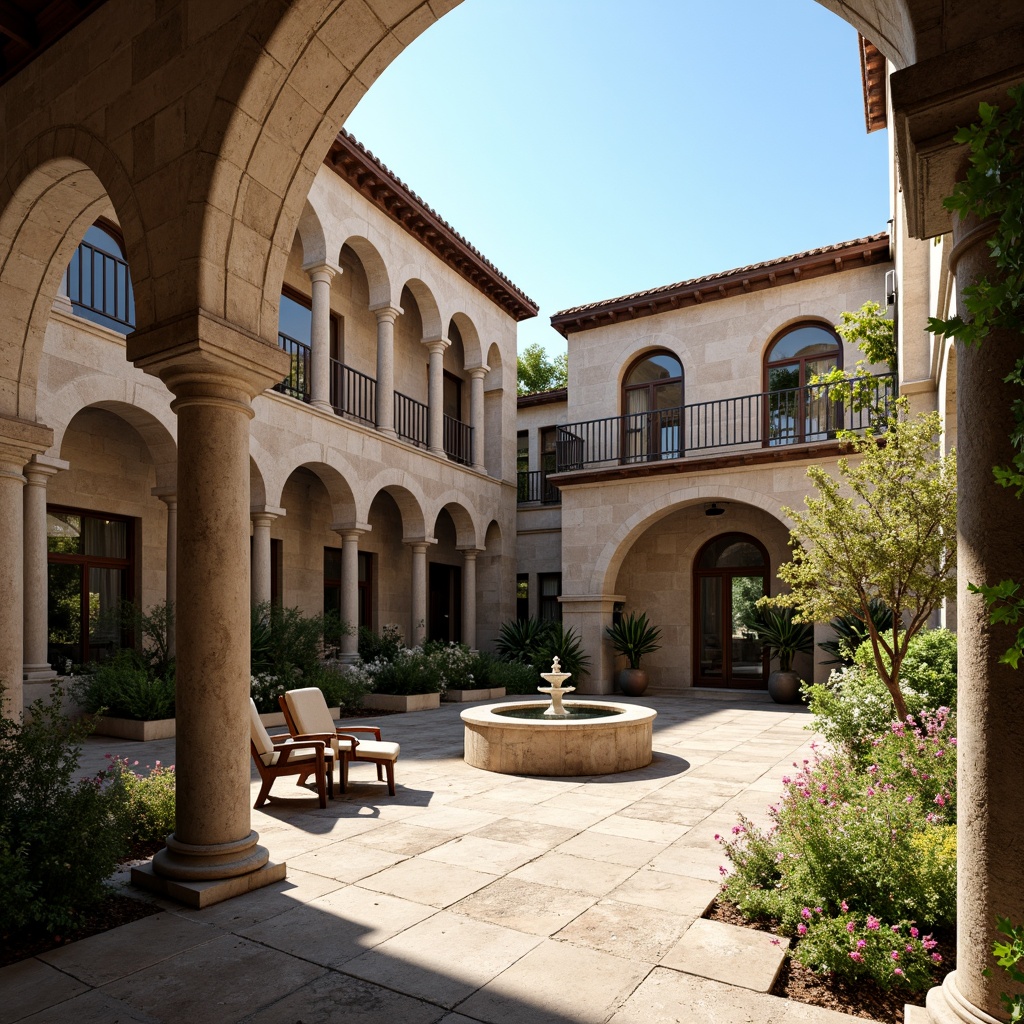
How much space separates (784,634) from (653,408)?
18.2ft

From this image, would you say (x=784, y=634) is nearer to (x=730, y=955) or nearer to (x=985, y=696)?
(x=730, y=955)

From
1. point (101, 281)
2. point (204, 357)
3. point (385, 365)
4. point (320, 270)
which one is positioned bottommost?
point (204, 357)

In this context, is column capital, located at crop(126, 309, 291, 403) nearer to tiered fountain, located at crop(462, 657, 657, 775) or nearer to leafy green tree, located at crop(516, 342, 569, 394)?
tiered fountain, located at crop(462, 657, 657, 775)

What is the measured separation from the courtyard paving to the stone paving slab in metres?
0.01

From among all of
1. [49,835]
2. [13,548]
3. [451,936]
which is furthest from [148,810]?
[451,936]

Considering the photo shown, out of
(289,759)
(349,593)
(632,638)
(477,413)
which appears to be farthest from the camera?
(477,413)

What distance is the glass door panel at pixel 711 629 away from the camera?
16.9 metres

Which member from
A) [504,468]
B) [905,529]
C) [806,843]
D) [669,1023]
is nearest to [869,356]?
[905,529]

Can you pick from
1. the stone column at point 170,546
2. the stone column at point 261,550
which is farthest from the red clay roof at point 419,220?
the stone column at point 170,546

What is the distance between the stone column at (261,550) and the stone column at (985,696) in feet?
36.8

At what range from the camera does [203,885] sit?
4223mm

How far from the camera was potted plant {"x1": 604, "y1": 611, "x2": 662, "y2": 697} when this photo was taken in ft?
52.4

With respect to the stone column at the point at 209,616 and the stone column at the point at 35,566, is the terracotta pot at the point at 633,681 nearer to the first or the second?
the stone column at the point at 35,566

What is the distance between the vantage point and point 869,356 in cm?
1301
